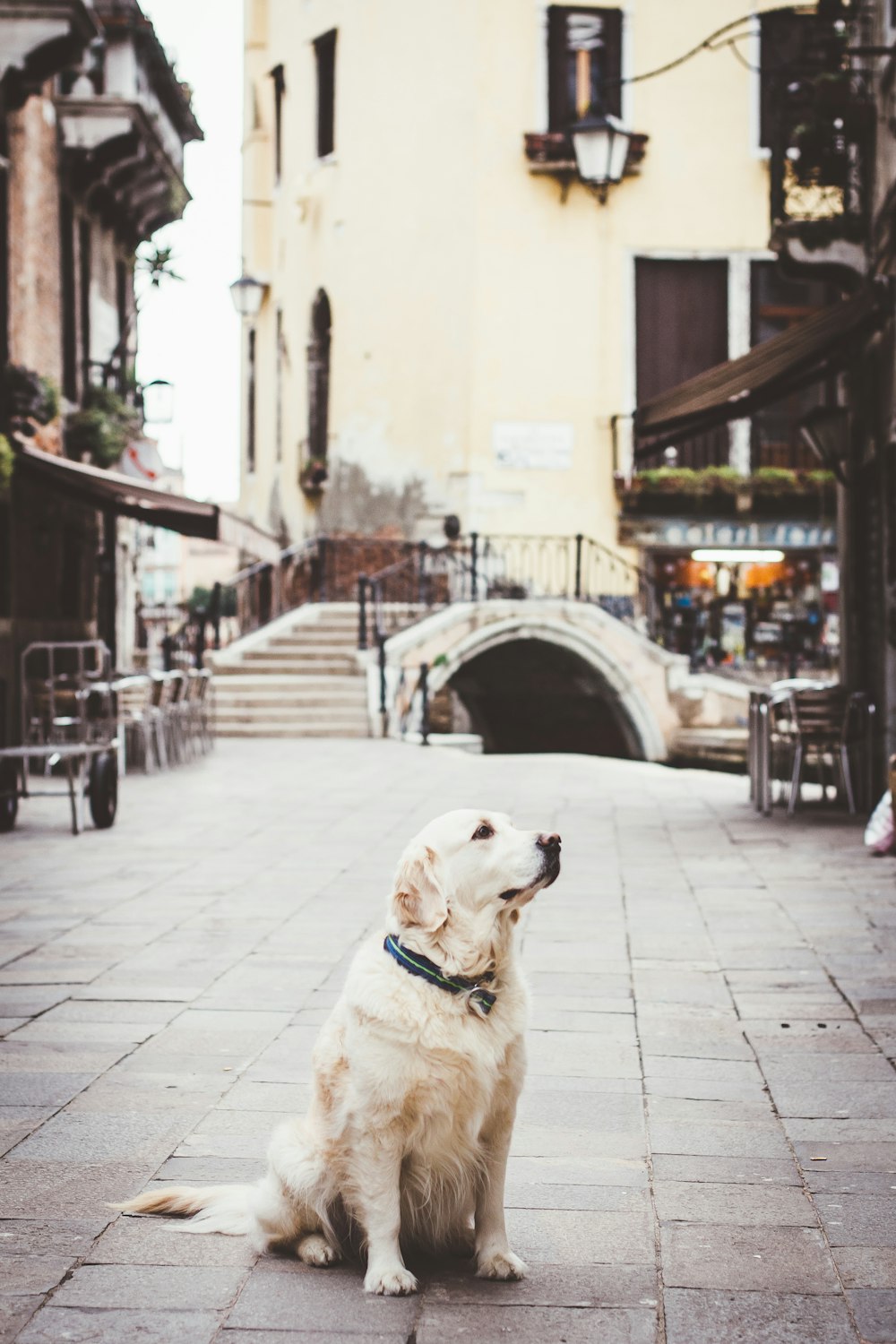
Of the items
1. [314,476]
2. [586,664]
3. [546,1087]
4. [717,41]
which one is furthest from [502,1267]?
[717,41]

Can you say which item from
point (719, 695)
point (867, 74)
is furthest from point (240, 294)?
point (867, 74)

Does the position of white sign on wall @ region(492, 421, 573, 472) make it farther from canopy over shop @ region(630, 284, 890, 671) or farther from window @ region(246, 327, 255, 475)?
window @ region(246, 327, 255, 475)

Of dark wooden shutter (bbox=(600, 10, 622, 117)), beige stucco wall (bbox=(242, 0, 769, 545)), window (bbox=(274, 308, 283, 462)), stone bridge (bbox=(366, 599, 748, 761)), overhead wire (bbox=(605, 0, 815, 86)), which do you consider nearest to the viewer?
overhead wire (bbox=(605, 0, 815, 86))

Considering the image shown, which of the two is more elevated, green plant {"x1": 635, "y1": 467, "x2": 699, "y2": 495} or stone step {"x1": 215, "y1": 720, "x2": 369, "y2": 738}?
green plant {"x1": 635, "y1": 467, "x2": 699, "y2": 495}

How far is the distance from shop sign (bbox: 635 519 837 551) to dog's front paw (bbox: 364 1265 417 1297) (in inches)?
874

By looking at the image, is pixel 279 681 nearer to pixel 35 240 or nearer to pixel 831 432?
pixel 35 240

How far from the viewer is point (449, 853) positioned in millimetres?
3107

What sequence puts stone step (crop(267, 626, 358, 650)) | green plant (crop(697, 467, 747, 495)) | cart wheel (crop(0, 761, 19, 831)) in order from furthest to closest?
green plant (crop(697, 467, 747, 495))
stone step (crop(267, 626, 358, 650))
cart wheel (crop(0, 761, 19, 831))

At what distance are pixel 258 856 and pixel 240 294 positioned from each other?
19.5 meters

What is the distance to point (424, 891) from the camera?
3102mm

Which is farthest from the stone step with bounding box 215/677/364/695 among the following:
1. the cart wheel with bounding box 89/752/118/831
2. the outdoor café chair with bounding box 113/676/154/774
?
the cart wheel with bounding box 89/752/118/831

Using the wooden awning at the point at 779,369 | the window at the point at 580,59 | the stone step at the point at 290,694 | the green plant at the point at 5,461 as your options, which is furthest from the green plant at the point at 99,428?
the window at the point at 580,59

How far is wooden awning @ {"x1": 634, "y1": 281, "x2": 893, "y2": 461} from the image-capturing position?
10.6 metres

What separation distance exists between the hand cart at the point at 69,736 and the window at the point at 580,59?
493 inches
